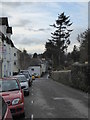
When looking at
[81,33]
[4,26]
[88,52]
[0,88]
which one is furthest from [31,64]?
[0,88]

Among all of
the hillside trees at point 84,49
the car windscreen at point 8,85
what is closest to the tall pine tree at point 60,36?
the hillside trees at point 84,49

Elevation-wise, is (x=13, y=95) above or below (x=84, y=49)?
below

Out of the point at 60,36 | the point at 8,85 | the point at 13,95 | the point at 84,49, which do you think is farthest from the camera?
the point at 60,36

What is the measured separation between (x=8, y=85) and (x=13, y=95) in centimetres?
172

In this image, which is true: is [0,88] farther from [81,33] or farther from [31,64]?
[31,64]

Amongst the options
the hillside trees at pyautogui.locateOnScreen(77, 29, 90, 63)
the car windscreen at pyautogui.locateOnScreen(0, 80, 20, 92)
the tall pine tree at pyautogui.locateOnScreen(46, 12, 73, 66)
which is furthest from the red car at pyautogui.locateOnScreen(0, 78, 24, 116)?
the tall pine tree at pyautogui.locateOnScreen(46, 12, 73, 66)

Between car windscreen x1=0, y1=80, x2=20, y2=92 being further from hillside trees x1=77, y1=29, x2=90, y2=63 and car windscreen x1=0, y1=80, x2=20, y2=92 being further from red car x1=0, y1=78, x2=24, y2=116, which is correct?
hillside trees x1=77, y1=29, x2=90, y2=63

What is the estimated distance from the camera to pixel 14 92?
10812 mm

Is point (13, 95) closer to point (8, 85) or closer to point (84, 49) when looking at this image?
point (8, 85)

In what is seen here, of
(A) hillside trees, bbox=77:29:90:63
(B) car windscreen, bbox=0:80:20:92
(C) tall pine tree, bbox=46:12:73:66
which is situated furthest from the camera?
(C) tall pine tree, bbox=46:12:73:66

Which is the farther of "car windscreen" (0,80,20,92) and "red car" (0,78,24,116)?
"car windscreen" (0,80,20,92)

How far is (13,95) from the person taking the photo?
33.5 ft

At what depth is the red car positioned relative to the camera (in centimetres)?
970

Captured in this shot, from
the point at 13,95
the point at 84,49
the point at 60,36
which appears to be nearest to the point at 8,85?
the point at 13,95
